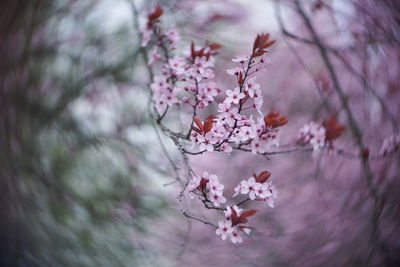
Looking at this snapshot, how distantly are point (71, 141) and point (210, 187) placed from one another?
3.02ft

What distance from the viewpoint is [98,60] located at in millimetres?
1471

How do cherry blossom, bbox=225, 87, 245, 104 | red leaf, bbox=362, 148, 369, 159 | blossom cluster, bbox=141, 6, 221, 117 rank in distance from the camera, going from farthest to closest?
1. red leaf, bbox=362, 148, 369, 159
2. blossom cluster, bbox=141, 6, 221, 117
3. cherry blossom, bbox=225, 87, 245, 104

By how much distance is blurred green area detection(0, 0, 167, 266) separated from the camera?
3.92 ft

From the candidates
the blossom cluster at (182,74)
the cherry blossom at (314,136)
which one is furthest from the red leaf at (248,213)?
the cherry blossom at (314,136)

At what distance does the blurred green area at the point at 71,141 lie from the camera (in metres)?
1.19

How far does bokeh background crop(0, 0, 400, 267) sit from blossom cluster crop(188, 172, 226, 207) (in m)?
0.55

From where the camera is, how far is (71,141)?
1.50 metres

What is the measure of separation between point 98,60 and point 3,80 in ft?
1.30

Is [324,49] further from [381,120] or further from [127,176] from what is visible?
[127,176]

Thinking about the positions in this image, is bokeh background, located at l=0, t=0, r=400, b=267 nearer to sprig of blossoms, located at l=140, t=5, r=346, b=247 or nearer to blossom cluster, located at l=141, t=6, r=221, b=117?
blossom cluster, located at l=141, t=6, r=221, b=117

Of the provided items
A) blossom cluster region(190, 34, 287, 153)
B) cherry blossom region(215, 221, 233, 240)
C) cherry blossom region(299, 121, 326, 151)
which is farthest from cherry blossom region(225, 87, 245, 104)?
cherry blossom region(299, 121, 326, 151)

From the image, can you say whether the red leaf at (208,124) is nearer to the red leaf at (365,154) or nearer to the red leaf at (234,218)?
the red leaf at (234,218)

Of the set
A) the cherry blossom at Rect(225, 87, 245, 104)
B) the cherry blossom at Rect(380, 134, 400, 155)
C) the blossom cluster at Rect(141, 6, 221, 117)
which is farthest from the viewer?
the cherry blossom at Rect(380, 134, 400, 155)

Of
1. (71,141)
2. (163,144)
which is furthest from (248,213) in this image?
(71,141)
